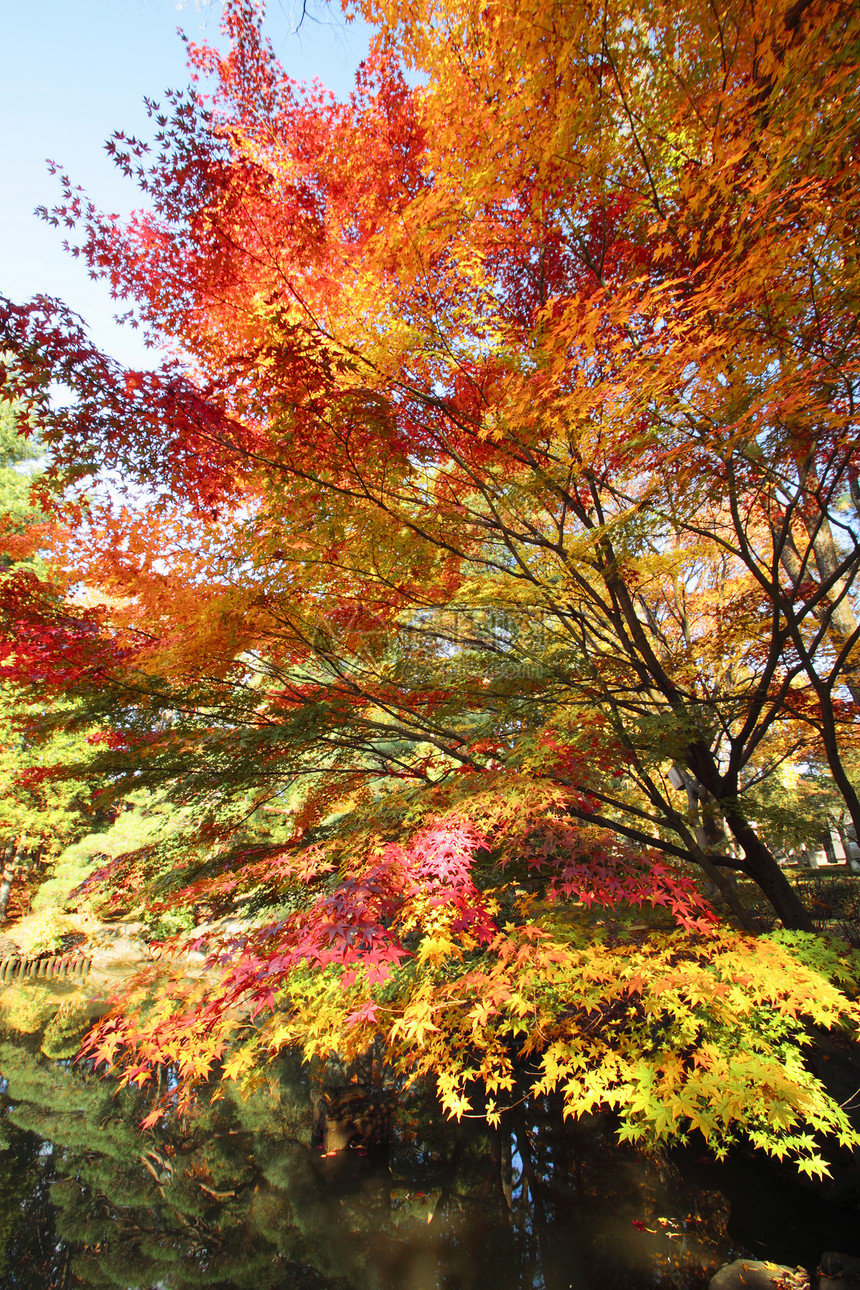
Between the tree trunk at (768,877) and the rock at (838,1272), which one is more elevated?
the tree trunk at (768,877)

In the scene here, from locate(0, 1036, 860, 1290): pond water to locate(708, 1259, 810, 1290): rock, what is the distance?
414 millimetres

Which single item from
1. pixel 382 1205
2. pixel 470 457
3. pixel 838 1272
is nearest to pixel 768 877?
pixel 838 1272

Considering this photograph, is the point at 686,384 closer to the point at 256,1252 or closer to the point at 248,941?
the point at 248,941

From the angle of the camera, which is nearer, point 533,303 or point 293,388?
point 293,388

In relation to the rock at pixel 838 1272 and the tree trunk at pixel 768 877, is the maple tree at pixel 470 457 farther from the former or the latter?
the rock at pixel 838 1272

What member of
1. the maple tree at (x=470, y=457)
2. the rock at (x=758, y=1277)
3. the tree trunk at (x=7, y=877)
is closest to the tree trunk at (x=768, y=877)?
the maple tree at (x=470, y=457)

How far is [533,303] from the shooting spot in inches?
156

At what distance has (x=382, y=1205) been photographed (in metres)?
5.25

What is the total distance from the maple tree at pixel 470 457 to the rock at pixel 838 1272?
90 cm

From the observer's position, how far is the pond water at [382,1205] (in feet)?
14.5

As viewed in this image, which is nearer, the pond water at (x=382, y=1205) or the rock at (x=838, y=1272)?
the rock at (x=838, y=1272)

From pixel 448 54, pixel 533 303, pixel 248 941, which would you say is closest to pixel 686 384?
pixel 533 303

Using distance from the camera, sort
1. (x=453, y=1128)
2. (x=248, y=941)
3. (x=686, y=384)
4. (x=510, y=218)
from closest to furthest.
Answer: (x=686, y=384)
(x=248, y=941)
(x=510, y=218)
(x=453, y=1128)

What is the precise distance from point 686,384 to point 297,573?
259 cm
